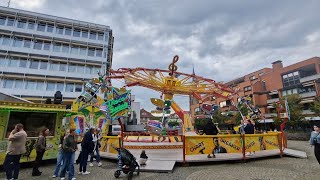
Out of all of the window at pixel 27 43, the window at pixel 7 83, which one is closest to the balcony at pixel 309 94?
the window at pixel 27 43

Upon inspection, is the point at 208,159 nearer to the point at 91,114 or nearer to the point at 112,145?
the point at 112,145

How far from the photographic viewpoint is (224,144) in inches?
397

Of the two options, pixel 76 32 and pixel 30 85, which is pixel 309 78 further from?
pixel 30 85

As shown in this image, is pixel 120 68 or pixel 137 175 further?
pixel 120 68

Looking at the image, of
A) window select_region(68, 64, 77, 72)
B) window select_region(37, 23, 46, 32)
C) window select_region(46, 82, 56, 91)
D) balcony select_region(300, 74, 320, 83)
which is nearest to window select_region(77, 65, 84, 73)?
window select_region(68, 64, 77, 72)

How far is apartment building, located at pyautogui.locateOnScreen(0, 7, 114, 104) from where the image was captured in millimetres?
32906

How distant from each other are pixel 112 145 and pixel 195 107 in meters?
62.5

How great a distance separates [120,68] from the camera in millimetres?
18109

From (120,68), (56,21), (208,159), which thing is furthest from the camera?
(56,21)

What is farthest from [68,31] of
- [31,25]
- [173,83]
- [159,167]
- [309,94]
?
[309,94]

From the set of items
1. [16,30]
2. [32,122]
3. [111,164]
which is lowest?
[111,164]

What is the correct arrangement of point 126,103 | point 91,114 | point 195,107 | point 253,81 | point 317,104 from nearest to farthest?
point 126,103
point 91,114
point 317,104
point 253,81
point 195,107

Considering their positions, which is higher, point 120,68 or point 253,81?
point 253,81

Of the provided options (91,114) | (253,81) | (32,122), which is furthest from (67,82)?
(253,81)
